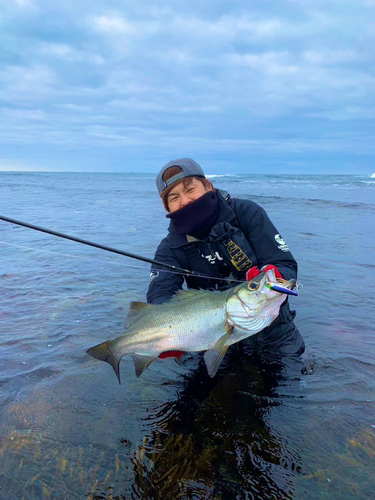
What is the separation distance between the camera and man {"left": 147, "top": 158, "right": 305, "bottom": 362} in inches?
171

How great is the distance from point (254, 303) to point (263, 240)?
4.39 ft

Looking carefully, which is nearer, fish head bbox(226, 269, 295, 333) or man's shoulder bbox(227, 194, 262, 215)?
fish head bbox(226, 269, 295, 333)

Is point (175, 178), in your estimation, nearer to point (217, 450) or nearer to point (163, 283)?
point (163, 283)

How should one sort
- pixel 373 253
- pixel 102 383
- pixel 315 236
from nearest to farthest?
pixel 102 383 < pixel 373 253 < pixel 315 236

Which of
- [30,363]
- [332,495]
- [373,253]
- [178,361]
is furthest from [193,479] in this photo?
[373,253]

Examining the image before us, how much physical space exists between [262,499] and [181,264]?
269 centimetres

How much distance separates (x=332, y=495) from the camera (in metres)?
2.73

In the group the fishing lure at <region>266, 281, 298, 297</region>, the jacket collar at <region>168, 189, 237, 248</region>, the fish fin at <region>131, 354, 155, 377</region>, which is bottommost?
the fish fin at <region>131, 354, 155, 377</region>

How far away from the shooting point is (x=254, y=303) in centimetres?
324

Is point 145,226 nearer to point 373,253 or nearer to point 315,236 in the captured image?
point 315,236

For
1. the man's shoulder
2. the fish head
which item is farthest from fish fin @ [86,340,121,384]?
the man's shoulder

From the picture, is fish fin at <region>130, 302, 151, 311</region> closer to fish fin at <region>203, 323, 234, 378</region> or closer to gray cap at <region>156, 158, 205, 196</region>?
fish fin at <region>203, 323, 234, 378</region>

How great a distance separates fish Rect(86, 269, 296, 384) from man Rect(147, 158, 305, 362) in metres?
0.76

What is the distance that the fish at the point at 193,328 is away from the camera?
11.0ft
